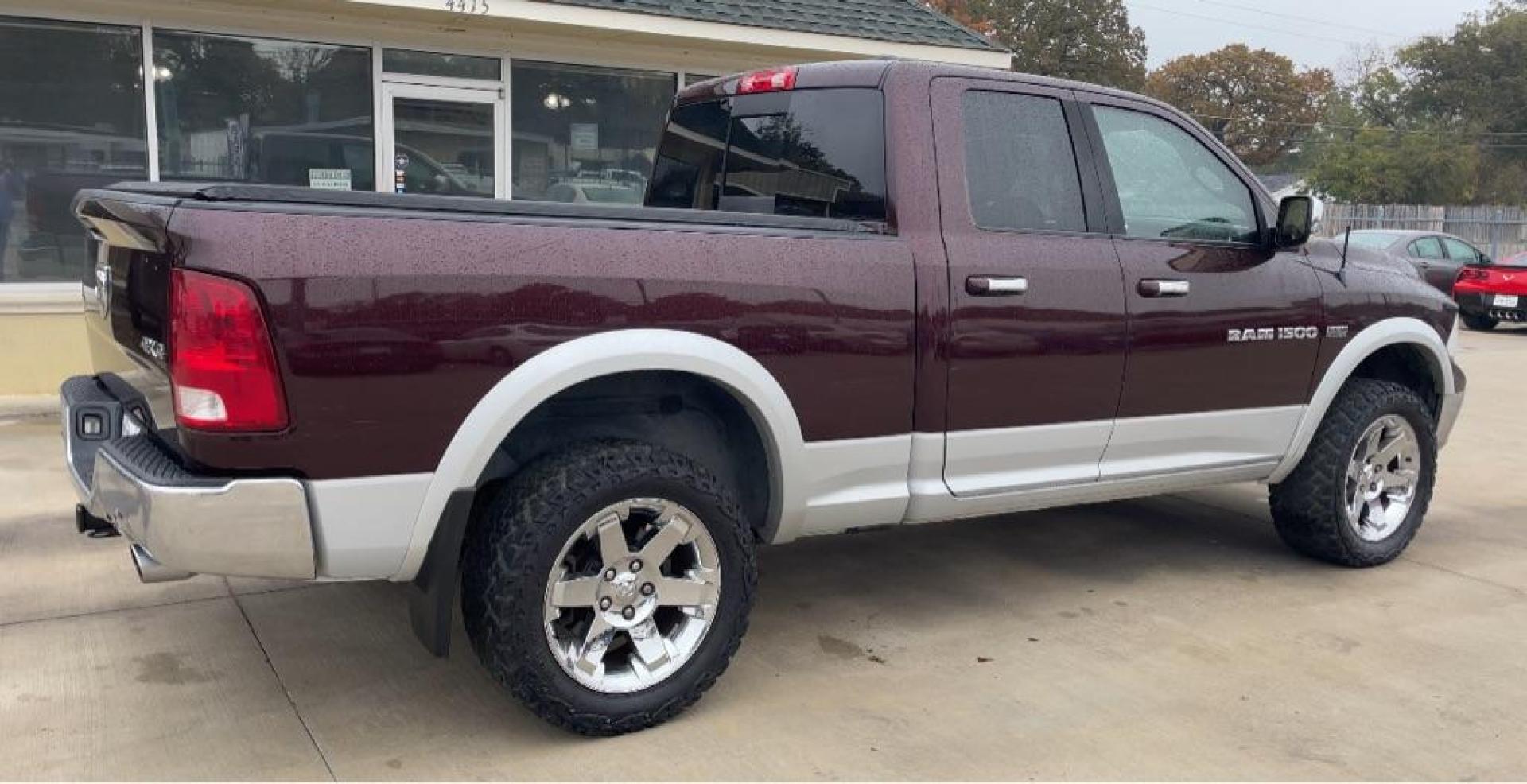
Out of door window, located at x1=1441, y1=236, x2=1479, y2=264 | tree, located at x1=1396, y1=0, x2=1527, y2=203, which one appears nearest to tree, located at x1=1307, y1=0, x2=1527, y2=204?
tree, located at x1=1396, y1=0, x2=1527, y2=203

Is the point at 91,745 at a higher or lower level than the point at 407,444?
lower

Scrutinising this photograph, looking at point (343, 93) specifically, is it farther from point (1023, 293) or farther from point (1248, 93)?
point (1248, 93)

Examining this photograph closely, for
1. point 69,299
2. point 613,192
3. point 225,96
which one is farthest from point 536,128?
point 69,299

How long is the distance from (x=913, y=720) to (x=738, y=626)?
1.97 feet

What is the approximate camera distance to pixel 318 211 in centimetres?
302

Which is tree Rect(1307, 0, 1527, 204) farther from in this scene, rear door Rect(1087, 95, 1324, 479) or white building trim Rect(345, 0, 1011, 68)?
rear door Rect(1087, 95, 1324, 479)

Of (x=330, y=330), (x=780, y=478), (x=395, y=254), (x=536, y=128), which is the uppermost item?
(x=536, y=128)

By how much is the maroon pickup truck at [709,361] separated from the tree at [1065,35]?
48.6 metres

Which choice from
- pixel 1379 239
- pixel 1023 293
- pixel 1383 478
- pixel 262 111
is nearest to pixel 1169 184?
pixel 1023 293

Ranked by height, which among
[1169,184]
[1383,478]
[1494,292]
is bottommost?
[1383,478]

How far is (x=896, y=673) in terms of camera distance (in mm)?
4090

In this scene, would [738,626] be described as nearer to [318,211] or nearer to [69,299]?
[318,211]

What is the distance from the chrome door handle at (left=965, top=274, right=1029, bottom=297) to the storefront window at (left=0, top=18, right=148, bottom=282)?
6.96 meters

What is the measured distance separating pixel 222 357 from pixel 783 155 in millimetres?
2181
